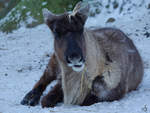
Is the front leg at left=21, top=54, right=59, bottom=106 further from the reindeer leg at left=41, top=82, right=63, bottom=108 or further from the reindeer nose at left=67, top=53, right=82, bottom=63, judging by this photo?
the reindeer nose at left=67, top=53, right=82, bottom=63

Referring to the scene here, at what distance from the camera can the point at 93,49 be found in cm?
477

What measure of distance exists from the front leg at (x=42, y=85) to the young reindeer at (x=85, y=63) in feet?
0.06

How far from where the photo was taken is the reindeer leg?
5.11 m

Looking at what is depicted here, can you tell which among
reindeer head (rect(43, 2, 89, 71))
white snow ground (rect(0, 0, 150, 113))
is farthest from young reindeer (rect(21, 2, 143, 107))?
white snow ground (rect(0, 0, 150, 113))

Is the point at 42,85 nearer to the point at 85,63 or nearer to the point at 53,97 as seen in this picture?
the point at 53,97

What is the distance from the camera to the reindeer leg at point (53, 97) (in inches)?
201

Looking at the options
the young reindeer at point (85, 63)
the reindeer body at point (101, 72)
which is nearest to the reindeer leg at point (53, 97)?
the young reindeer at point (85, 63)

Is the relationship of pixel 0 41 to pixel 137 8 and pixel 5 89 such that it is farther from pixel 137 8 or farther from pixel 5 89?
pixel 5 89

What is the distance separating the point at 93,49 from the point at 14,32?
36.8 ft

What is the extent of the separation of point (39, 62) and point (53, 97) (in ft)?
12.8

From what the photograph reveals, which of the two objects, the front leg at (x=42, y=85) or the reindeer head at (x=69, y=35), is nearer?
the reindeer head at (x=69, y=35)

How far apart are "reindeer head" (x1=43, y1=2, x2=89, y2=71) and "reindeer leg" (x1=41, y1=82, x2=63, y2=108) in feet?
2.93

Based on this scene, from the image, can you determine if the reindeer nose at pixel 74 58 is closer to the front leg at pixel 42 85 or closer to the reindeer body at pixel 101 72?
the reindeer body at pixel 101 72

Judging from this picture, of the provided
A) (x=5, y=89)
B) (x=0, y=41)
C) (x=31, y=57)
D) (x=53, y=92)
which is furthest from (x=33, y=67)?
(x=0, y=41)
